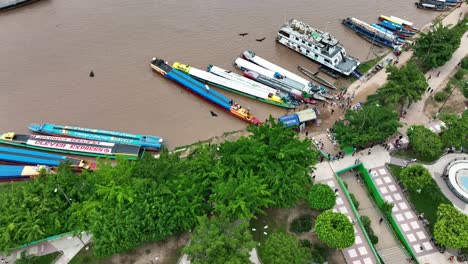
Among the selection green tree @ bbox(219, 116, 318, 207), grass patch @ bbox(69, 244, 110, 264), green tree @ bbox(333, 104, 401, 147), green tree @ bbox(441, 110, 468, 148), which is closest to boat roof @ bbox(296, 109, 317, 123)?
green tree @ bbox(333, 104, 401, 147)

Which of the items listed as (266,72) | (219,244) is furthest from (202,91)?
(219,244)

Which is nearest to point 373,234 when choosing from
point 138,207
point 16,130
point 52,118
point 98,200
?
point 138,207

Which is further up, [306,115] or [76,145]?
[76,145]

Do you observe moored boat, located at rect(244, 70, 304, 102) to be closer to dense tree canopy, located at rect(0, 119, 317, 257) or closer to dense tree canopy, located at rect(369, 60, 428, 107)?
dense tree canopy, located at rect(369, 60, 428, 107)

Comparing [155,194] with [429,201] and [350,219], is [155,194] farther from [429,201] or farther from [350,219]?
[429,201]

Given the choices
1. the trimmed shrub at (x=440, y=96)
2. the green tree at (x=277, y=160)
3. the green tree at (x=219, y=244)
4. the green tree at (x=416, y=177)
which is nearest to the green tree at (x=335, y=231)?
the green tree at (x=277, y=160)

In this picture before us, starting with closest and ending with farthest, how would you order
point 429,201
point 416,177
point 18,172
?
point 416,177 → point 429,201 → point 18,172

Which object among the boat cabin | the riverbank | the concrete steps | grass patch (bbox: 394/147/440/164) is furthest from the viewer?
the riverbank
